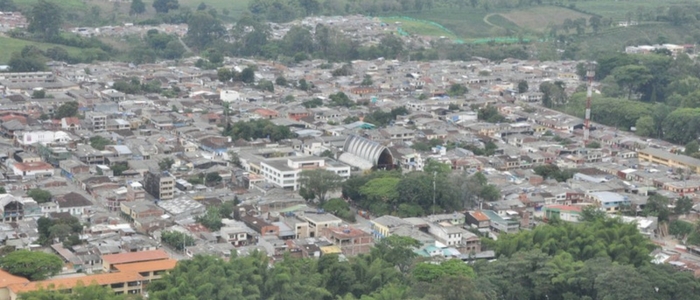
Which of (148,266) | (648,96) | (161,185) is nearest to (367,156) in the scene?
(161,185)

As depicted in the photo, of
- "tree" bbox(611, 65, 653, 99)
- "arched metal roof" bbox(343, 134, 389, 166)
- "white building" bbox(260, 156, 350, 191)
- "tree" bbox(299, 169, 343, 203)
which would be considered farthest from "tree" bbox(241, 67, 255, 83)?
"tree" bbox(299, 169, 343, 203)

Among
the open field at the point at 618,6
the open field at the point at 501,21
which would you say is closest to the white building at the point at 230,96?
the open field at the point at 501,21

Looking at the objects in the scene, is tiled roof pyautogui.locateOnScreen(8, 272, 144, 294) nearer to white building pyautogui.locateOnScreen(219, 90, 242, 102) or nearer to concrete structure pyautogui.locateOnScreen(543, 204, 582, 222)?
concrete structure pyautogui.locateOnScreen(543, 204, 582, 222)

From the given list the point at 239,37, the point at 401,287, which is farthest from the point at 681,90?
the point at 401,287

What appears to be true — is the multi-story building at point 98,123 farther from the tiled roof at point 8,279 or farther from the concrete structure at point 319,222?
the tiled roof at point 8,279

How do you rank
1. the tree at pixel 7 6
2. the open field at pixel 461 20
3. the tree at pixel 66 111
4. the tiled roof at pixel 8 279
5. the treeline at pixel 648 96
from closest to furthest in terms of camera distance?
the tiled roof at pixel 8 279, the tree at pixel 66 111, the treeline at pixel 648 96, the tree at pixel 7 6, the open field at pixel 461 20

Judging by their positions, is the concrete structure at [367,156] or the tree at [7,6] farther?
the tree at [7,6]

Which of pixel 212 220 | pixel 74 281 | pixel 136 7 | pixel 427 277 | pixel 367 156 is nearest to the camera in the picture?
pixel 74 281

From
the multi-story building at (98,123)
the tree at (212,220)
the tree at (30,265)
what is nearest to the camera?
the tree at (30,265)

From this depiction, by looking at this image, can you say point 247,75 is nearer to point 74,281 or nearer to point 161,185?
point 161,185
